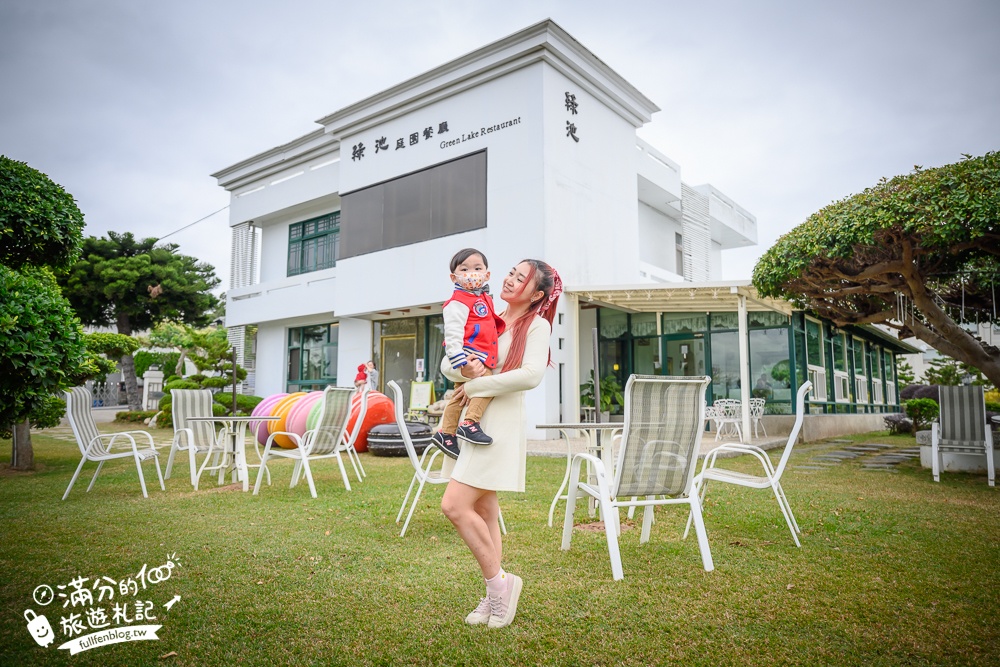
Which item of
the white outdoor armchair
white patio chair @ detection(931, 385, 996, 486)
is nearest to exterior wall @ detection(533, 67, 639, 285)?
the white outdoor armchair

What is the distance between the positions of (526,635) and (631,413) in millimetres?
1272

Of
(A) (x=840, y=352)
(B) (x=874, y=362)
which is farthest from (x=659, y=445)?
(B) (x=874, y=362)

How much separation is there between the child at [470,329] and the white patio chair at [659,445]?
1.02 meters

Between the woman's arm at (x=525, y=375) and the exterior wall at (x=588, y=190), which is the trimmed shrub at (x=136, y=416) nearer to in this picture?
the exterior wall at (x=588, y=190)

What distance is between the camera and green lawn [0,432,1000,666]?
231cm

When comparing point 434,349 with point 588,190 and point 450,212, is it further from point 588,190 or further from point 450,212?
point 588,190

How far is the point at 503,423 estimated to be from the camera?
2473mm

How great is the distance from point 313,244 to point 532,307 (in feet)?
53.8

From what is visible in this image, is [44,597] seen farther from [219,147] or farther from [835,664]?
[219,147]

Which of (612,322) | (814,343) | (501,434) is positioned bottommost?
(501,434)

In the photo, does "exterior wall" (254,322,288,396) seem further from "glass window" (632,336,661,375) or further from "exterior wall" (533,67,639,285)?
"glass window" (632,336,661,375)

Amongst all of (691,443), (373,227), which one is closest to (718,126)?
(373,227)

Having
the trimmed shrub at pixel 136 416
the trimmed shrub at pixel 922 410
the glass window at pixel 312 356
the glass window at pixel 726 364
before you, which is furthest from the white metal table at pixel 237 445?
the trimmed shrub at pixel 922 410

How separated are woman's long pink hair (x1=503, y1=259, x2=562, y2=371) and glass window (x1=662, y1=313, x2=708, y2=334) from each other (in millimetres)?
11642
